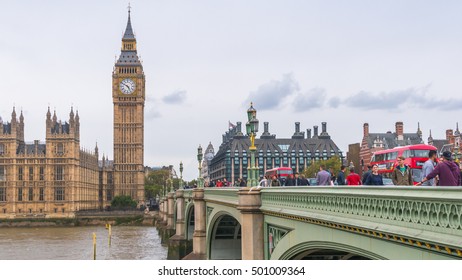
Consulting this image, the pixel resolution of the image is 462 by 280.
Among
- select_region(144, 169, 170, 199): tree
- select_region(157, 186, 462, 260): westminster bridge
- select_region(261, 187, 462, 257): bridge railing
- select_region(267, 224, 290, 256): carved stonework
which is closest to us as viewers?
select_region(261, 187, 462, 257): bridge railing

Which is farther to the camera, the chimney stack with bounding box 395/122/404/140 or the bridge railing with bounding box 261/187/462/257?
the chimney stack with bounding box 395/122/404/140

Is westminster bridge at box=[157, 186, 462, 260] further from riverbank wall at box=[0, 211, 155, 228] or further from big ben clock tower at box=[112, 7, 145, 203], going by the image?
big ben clock tower at box=[112, 7, 145, 203]

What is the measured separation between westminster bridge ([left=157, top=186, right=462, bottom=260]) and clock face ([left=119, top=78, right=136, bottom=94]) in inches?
4779

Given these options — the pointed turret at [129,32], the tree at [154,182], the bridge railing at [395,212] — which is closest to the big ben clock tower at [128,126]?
the pointed turret at [129,32]

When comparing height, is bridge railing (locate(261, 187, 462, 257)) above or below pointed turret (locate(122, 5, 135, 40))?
below

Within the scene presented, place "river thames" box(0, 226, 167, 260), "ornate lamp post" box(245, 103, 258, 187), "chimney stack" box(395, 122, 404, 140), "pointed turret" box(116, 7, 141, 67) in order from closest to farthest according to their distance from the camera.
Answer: "ornate lamp post" box(245, 103, 258, 187)
"river thames" box(0, 226, 167, 260)
"chimney stack" box(395, 122, 404, 140)
"pointed turret" box(116, 7, 141, 67)

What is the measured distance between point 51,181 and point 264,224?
4312 inches

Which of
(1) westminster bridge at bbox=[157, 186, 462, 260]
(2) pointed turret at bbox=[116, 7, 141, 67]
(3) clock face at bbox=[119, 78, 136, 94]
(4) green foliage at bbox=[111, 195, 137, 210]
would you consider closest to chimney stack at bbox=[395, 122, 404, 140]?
(4) green foliage at bbox=[111, 195, 137, 210]

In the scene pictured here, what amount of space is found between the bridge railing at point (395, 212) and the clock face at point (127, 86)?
430 ft

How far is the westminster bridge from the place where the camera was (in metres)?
7.68

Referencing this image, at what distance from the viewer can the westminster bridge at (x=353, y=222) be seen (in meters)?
7.68

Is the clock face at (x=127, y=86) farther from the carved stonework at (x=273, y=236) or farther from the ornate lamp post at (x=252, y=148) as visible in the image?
the carved stonework at (x=273, y=236)
